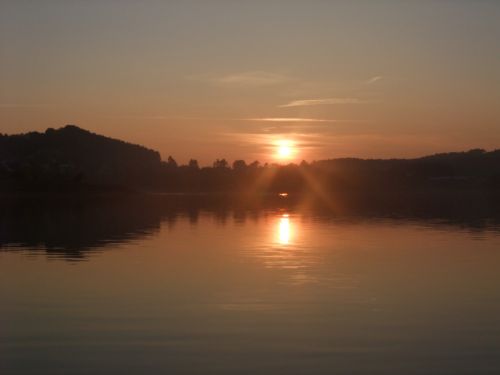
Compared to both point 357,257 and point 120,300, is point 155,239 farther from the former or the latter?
point 120,300

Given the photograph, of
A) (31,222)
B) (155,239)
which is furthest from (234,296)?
(31,222)

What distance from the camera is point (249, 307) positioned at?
24.3 meters

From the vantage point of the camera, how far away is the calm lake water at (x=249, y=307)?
17.5 meters

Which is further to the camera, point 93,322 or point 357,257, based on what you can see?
point 357,257

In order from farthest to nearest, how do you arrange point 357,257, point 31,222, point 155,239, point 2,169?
A: 1. point 2,169
2. point 31,222
3. point 155,239
4. point 357,257

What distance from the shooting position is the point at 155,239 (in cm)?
4959

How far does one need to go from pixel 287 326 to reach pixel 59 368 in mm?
7531

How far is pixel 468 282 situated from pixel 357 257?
9.73 m

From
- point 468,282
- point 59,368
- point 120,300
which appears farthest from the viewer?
point 468,282

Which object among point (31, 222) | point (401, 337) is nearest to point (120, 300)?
point (401, 337)

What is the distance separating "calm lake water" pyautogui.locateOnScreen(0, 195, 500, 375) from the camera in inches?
691

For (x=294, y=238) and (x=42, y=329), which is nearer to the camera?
(x=42, y=329)

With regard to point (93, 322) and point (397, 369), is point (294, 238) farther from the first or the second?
point (397, 369)

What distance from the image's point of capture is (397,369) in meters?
16.8
